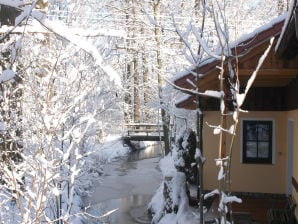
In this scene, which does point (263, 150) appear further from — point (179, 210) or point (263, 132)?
point (179, 210)

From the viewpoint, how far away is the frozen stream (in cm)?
1172

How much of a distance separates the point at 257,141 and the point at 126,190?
260 inches

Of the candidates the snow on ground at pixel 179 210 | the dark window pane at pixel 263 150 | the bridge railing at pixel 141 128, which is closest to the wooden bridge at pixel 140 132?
the bridge railing at pixel 141 128

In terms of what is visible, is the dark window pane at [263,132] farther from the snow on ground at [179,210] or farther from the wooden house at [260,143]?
the snow on ground at [179,210]

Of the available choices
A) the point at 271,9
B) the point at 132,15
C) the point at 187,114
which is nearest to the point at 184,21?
the point at 132,15

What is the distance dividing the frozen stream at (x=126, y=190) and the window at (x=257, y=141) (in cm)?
324

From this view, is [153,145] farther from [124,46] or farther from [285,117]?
[285,117]

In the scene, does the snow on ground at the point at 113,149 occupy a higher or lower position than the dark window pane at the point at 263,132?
lower

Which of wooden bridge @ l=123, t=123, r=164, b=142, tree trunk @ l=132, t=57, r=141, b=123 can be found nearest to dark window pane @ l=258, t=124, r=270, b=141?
tree trunk @ l=132, t=57, r=141, b=123

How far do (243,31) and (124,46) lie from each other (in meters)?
4.82

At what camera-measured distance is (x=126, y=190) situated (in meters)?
15.4

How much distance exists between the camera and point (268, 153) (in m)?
10.1

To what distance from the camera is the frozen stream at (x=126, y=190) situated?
11719 mm

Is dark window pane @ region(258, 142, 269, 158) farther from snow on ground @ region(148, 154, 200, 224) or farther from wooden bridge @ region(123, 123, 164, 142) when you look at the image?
wooden bridge @ region(123, 123, 164, 142)
